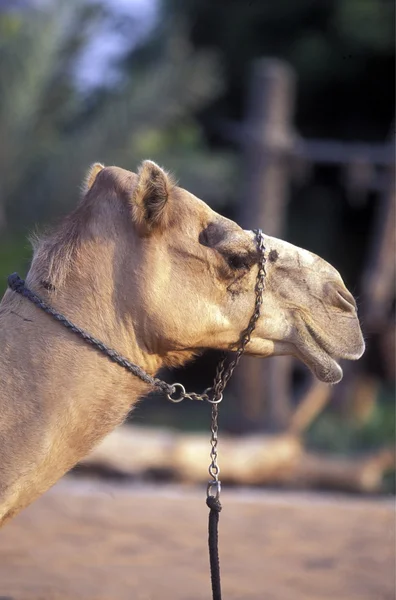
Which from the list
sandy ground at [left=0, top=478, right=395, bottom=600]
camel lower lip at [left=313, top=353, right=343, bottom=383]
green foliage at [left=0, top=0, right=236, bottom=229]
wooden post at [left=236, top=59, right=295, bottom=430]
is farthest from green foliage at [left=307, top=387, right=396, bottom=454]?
camel lower lip at [left=313, top=353, right=343, bottom=383]

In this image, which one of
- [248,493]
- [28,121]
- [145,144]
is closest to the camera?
[248,493]

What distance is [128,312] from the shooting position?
3180mm

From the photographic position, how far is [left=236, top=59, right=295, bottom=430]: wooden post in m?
10.2

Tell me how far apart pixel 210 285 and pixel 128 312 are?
32cm

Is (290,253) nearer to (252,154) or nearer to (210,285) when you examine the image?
(210,285)

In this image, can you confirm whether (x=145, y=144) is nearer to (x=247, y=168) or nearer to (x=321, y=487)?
(x=247, y=168)

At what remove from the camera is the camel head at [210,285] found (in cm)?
319

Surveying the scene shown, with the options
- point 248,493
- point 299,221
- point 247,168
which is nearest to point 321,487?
point 248,493

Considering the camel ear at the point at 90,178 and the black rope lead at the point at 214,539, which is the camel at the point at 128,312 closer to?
the camel ear at the point at 90,178

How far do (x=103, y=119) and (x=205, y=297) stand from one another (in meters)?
9.25

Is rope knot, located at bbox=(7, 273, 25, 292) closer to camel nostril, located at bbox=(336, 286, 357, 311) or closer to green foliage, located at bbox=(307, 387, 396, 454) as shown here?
camel nostril, located at bbox=(336, 286, 357, 311)

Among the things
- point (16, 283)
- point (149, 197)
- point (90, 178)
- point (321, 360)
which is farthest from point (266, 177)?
point (16, 283)

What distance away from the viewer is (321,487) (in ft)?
29.3

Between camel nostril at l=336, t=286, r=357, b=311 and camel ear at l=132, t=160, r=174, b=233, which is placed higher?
camel ear at l=132, t=160, r=174, b=233
